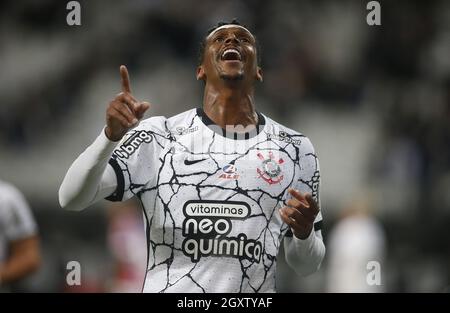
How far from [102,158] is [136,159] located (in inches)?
12.7

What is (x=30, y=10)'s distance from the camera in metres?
13.5

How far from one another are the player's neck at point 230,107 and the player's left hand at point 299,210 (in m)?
0.60

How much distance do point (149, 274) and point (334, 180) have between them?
7.02m

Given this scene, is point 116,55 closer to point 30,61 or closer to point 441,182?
point 30,61

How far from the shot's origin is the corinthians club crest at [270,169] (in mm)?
5297

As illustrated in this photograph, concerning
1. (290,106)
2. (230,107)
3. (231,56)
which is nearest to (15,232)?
(230,107)

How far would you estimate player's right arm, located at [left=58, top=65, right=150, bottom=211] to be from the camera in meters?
4.82

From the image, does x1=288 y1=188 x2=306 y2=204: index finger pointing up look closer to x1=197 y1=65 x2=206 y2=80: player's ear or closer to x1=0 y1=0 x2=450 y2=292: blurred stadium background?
x1=197 y1=65 x2=206 y2=80: player's ear

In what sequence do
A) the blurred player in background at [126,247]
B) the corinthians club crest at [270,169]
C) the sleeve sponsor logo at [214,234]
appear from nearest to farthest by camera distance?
the sleeve sponsor logo at [214,234]
the corinthians club crest at [270,169]
the blurred player in background at [126,247]

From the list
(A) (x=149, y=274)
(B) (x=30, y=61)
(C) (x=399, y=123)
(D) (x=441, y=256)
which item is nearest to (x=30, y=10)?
(B) (x=30, y=61)

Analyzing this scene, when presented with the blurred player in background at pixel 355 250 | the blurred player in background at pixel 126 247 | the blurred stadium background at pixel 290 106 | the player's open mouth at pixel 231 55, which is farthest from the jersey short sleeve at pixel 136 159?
the blurred player in background at pixel 355 250

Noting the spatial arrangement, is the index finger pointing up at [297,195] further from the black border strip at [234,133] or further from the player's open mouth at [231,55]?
the player's open mouth at [231,55]

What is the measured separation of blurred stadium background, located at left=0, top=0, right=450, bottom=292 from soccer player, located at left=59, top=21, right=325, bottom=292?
18.3ft

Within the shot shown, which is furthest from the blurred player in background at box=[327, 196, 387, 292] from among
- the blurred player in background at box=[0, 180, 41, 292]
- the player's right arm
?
the player's right arm
